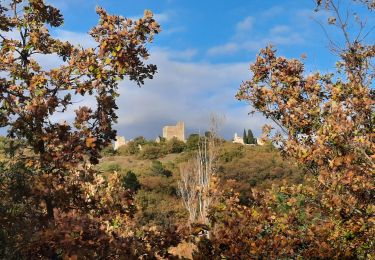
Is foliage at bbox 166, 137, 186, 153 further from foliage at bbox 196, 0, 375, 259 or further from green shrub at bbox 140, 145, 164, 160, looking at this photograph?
foliage at bbox 196, 0, 375, 259

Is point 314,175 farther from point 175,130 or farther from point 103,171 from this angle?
point 175,130

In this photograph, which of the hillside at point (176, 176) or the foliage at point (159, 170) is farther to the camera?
the foliage at point (159, 170)

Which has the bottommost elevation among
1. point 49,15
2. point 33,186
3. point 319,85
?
point 33,186

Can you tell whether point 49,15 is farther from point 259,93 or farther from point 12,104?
point 259,93

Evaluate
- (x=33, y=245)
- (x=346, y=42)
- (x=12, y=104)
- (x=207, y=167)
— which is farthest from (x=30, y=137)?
(x=207, y=167)

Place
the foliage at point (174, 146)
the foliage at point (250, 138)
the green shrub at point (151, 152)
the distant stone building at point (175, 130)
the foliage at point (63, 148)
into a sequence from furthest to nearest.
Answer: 1. the distant stone building at point (175, 130)
2. the foliage at point (250, 138)
3. the foliage at point (174, 146)
4. the green shrub at point (151, 152)
5. the foliage at point (63, 148)

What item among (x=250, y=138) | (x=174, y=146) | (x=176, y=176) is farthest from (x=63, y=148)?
(x=250, y=138)

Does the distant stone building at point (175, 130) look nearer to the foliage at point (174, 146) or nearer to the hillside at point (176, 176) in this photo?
the foliage at point (174, 146)

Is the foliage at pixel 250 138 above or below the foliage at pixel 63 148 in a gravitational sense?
above

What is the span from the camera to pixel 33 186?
404cm

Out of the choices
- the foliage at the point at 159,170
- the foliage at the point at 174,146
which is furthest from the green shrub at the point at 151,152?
the foliage at the point at 159,170

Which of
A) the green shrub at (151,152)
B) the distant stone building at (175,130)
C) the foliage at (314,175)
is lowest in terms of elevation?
the foliage at (314,175)

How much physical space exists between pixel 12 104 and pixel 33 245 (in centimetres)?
128

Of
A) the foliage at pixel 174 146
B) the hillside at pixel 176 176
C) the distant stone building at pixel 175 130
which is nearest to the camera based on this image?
the hillside at pixel 176 176
